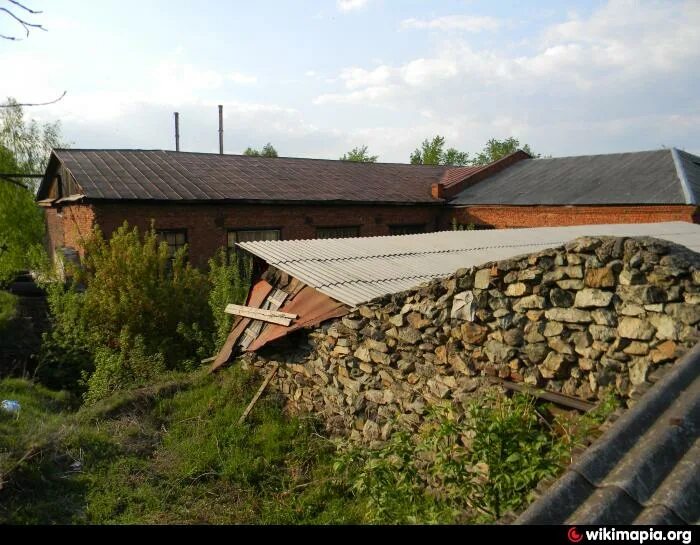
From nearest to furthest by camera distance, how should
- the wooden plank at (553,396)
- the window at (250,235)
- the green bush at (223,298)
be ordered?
the wooden plank at (553,396) → the green bush at (223,298) → the window at (250,235)

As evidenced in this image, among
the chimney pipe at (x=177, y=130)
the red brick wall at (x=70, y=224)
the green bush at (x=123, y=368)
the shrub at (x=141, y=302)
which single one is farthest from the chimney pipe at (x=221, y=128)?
the green bush at (x=123, y=368)

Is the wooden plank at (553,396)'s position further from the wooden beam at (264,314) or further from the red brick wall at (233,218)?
the red brick wall at (233,218)

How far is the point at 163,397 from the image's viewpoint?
782 centimetres

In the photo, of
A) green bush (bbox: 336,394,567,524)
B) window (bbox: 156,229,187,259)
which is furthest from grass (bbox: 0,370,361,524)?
window (bbox: 156,229,187,259)

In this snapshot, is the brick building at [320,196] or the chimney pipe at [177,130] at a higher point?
the chimney pipe at [177,130]

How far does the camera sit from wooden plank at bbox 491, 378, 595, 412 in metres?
4.11

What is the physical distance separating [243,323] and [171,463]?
257 centimetres

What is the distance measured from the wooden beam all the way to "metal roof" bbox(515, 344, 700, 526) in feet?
16.5

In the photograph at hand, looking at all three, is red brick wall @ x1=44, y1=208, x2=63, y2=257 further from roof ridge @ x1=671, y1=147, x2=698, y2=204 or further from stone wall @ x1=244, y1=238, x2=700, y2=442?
roof ridge @ x1=671, y1=147, x2=698, y2=204

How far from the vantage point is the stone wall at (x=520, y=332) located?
3.85 meters

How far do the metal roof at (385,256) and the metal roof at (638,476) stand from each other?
3.83m

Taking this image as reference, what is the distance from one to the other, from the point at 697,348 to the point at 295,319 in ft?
15.8
